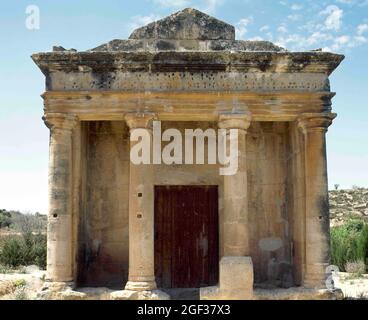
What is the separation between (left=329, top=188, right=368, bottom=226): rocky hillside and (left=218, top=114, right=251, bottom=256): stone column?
25.6 m

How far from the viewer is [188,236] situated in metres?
12.1

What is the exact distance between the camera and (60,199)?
1040 cm

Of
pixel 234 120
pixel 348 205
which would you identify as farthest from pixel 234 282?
pixel 348 205

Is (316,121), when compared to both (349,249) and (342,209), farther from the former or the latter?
(342,209)

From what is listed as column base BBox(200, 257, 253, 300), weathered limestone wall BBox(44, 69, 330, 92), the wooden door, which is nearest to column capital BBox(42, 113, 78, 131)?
weathered limestone wall BBox(44, 69, 330, 92)

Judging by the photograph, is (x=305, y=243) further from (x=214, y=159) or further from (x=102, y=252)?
(x=102, y=252)

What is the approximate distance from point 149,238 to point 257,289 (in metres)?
2.51

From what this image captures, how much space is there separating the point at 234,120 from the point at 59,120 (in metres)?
3.61

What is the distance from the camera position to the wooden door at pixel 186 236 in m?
12.0

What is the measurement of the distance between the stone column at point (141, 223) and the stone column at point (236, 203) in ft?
5.02

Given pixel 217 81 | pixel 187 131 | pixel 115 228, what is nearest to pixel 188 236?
pixel 115 228

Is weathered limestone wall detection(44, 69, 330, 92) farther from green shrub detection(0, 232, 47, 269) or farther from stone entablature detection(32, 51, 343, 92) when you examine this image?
green shrub detection(0, 232, 47, 269)

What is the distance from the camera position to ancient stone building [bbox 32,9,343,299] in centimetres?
1027
